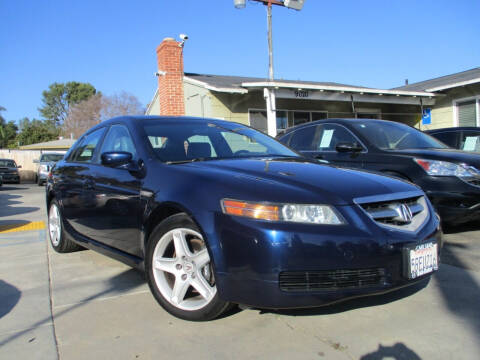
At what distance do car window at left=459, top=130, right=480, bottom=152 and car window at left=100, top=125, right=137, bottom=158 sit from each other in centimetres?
616

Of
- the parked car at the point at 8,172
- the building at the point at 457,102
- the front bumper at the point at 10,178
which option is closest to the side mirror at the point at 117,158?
the building at the point at 457,102

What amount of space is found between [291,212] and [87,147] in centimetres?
281

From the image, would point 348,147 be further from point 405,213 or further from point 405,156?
point 405,213

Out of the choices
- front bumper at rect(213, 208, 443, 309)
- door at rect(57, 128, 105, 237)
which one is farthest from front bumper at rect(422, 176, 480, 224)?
door at rect(57, 128, 105, 237)

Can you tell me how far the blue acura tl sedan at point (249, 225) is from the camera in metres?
2.23

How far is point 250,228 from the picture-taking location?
7.36 feet

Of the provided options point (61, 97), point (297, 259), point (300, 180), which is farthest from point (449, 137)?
point (61, 97)

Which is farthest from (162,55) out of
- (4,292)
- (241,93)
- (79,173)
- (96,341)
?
(96,341)

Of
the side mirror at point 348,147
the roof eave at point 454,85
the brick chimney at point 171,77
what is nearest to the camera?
the side mirror at point 348,147

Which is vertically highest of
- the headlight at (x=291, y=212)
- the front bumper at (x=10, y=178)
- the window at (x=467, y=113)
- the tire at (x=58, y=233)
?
the window at (x=467, y=113)

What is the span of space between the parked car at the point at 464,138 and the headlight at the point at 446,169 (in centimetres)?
303

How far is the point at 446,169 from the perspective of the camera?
183 inches

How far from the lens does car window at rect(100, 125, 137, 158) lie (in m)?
3.44

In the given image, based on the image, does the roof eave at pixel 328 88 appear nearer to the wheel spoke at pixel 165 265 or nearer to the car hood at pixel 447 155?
the car hood at pixel 447 155
